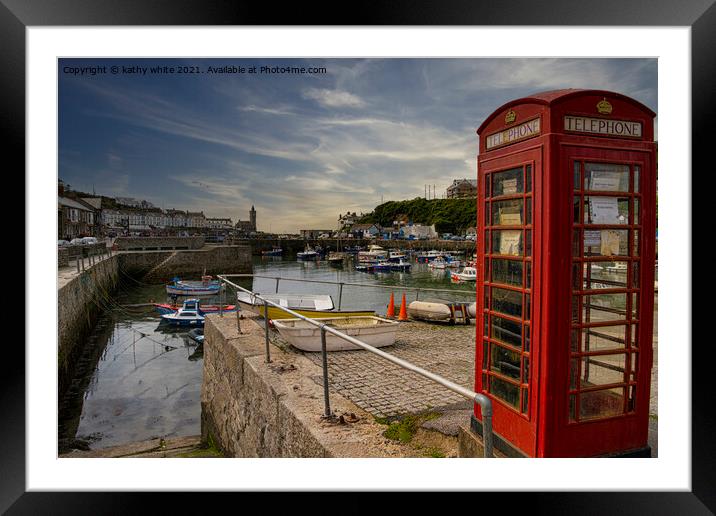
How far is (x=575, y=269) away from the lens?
239cm

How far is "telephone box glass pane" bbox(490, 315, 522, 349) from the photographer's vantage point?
8.48 ft

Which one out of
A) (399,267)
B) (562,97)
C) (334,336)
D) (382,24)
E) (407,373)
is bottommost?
(399,267)

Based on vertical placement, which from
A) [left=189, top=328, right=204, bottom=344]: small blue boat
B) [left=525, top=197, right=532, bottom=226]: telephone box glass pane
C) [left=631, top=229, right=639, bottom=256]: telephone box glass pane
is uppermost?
[left=525, top=197, right=532, bottom=226]: telephone box glass pane

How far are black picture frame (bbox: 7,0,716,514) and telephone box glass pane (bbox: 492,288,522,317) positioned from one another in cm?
128

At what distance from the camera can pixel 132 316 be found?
19.9 meters

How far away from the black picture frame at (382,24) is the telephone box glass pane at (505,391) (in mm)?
751

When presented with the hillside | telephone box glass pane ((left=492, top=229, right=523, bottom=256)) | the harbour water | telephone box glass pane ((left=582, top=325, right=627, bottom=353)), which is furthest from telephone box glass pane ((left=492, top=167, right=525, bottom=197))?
the hillside

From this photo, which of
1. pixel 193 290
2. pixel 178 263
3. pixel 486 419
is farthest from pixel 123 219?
pixel 486 419

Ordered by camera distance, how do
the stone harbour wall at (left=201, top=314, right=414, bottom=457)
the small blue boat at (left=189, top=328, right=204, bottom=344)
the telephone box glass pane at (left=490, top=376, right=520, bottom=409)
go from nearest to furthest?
the telephone box glass pane at (left=490, top=376, right=520, bottom=409)
the stone harbour wall at (left=201, top=314, right=414, bottom=457)
the small blue boat at (left=189, top=328, right=204, bottom=344)

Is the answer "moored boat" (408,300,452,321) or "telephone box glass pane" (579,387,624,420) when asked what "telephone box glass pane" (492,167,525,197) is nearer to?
"telephone box glass pane" (579,387,624,420)

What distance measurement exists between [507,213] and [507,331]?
2.29ft

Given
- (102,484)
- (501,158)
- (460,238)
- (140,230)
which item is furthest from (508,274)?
(460,238)

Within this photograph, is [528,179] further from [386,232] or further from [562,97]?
[386,232]

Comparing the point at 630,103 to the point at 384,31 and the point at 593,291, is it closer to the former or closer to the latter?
the point at 593,291
